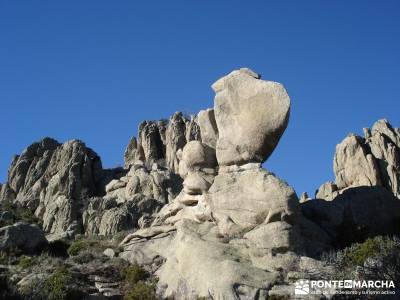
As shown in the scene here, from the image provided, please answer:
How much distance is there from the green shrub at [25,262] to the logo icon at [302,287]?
11490mm

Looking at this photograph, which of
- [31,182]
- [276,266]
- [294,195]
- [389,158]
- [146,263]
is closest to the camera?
[276,266]

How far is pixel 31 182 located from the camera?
74.8m

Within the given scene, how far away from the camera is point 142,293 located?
23.4m

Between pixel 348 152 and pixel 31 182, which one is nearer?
pixel 348 152

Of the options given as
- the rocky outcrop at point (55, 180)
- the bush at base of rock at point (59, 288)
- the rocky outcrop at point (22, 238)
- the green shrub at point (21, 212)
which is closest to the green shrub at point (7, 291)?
the bush at base of rock at point (59, 288)

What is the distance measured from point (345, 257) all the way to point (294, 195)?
293cm

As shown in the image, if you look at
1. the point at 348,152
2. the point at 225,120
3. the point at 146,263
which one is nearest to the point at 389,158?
the point at 348,152

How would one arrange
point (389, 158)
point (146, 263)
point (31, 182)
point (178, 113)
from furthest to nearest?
point (178, 113) → point (31, 182) → point (389, 158) → point (146, 263)

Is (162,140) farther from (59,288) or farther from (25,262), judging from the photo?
(59,288)

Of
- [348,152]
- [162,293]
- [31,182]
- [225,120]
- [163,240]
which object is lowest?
[162,293]

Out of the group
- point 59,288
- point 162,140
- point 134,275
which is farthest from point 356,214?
point 162,140

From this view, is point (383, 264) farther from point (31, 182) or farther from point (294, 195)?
point (31, 182)

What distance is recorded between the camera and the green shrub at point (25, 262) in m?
26.6

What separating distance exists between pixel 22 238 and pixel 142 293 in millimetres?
8470
